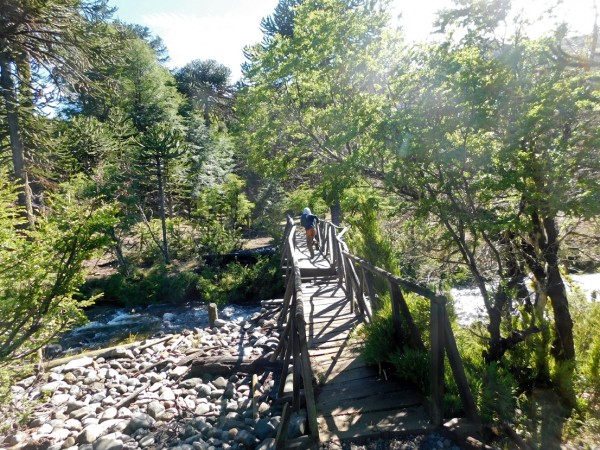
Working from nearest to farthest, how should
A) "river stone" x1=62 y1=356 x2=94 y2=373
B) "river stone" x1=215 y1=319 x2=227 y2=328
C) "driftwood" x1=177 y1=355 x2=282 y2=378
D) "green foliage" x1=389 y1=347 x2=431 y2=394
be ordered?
"green foliage" x1=389 y1=347 x2=431 y2=394 < "driftwood" x1=177 y1=355 x2=282 y2=378 < "river stone" x1=62 y1=356 x2=94 y2=373 < "river stone" x1=215 y1=319 x2=227 y2=328

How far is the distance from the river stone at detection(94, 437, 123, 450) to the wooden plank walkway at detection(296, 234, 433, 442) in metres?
3.28

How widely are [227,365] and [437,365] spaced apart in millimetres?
5728

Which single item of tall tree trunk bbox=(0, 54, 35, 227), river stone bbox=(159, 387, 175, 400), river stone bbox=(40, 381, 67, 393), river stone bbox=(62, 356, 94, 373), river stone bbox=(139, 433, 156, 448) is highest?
tall tree trunk bbox=(0, 54, 35, 227)

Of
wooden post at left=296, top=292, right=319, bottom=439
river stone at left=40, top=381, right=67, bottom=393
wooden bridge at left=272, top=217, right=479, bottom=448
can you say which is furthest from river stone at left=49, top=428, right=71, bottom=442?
wooden post at left=296, top=292, right=319, bottom=439

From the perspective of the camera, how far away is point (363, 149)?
287 inches

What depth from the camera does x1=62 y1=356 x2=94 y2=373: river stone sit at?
8898 millimetres

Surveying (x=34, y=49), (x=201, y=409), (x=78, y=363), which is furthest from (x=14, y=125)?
(x=201, y=409)

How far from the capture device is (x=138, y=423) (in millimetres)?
6281

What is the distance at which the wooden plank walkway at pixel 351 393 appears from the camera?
370cm

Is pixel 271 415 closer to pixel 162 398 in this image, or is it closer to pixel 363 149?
pixel 162 398

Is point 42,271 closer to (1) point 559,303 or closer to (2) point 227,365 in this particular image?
(2) point 227,365

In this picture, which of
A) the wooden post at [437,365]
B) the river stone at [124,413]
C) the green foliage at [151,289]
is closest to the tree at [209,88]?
the green foliage at [151,289]

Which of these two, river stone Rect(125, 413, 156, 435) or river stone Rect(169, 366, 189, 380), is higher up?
river stone Rect(169, 366, 189, 380)

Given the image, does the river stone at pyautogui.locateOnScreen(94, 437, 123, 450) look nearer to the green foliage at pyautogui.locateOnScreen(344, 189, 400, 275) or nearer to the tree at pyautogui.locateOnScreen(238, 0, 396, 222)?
the tree at pyautogui.locateOnScreen(238, 0, 396, 222)
